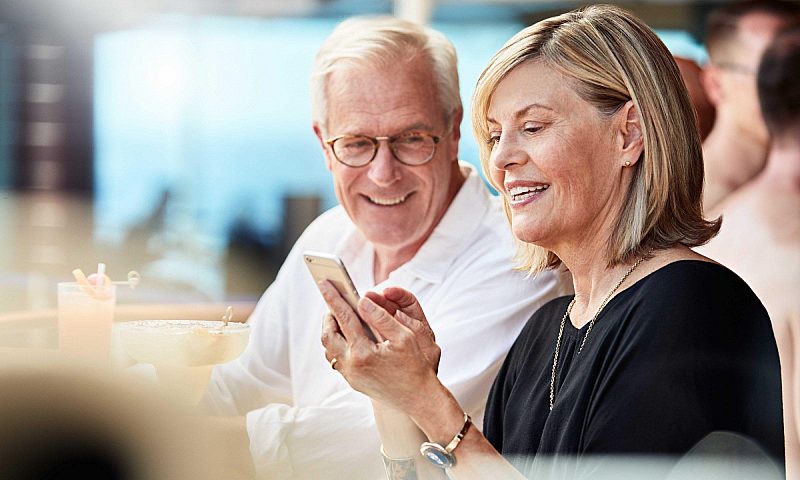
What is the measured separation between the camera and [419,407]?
1315 mm

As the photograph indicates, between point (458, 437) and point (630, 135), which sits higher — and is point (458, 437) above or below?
below

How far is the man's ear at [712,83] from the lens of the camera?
9.32ft

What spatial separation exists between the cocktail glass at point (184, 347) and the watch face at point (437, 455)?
33cm

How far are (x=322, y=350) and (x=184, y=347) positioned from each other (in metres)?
0.43

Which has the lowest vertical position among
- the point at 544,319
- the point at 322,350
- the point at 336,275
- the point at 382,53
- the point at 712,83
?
the point at 322,350

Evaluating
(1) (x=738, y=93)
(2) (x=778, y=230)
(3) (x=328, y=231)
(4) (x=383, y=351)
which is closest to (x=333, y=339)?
(4) (x=383, y=351)

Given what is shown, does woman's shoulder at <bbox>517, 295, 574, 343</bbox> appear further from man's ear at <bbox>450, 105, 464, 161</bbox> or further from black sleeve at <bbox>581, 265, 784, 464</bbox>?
man's ear at <bbox>450, 105, 464, 161</bbox>

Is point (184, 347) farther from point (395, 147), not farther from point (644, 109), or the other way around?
point (644, 109)

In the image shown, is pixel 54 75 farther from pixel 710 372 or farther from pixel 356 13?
pixel 710 372

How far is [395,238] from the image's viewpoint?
187cm

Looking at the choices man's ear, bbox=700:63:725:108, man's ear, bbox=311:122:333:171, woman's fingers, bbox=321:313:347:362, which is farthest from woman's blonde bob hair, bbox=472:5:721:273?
man's ear, bbox=700:63:725:108

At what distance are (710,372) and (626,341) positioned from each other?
0.11m

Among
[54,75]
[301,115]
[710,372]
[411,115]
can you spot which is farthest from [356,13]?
[710,372]

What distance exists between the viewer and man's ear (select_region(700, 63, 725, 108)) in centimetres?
284
